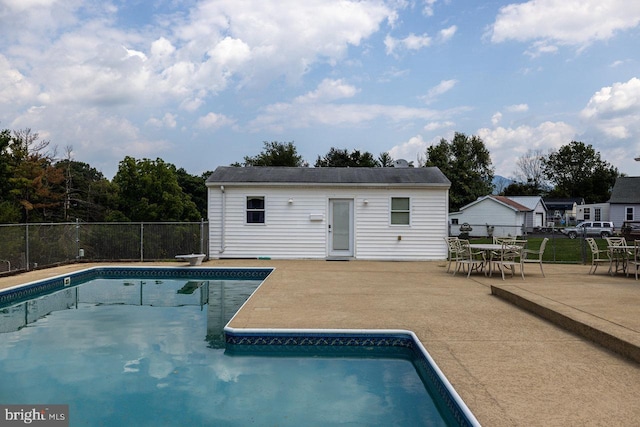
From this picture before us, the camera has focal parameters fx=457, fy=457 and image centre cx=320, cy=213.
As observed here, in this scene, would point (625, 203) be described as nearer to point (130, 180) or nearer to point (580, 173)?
point (580, 173)

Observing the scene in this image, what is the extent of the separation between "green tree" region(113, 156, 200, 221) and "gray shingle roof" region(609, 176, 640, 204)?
3295 centimetres

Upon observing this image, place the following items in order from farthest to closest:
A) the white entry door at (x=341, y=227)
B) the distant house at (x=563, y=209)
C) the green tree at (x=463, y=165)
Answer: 1. the distant house at (x=563, y=209)
2. the green tree at (x=463, y=165)
3. the white entry door at (x=341, y=227)

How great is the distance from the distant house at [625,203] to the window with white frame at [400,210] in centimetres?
2904

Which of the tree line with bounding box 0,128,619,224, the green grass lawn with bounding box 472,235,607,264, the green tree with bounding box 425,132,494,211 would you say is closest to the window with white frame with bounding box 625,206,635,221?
the green tree with bounding box 425,132,494,211

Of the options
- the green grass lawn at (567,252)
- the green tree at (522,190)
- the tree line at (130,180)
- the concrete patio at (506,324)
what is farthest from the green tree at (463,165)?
the concrete patio at (506,324)

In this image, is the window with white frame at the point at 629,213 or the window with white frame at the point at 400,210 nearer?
the window with white frame at the point at 400,210

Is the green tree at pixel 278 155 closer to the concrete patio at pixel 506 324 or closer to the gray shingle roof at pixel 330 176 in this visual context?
the gray shingle roof at pixel 330 176

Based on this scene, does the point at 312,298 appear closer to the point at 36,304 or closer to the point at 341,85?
the point at 36,304

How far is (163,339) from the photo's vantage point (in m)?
6.17

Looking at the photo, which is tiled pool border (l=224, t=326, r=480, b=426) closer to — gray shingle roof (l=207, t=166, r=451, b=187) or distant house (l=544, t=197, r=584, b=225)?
gray shingle roof (l=207, t=166, r=451, b=187)

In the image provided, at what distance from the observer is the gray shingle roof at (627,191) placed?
116ft

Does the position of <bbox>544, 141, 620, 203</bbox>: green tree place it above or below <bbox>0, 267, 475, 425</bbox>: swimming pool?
above

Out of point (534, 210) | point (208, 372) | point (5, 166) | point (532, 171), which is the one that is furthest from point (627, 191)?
point (5, 166)

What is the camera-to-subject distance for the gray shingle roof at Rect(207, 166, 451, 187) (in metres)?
14.3
